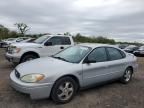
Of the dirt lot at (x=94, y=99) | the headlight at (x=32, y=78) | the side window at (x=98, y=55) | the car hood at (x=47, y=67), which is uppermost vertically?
the side window at (x=98, y=55)

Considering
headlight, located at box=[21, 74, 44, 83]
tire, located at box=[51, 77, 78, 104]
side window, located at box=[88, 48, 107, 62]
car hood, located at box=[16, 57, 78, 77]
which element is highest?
side window, located at box=[88, 48, 107, 62]

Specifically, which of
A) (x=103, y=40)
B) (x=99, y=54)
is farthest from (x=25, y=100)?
(x=103, y=40)

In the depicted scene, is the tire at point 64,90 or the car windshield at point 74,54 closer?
the tire at point 64,90

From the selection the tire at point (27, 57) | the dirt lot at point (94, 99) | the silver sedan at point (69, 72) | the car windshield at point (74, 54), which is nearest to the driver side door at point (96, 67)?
the silver sedan at point (69, 72)

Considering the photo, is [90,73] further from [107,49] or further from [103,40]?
[103,40]

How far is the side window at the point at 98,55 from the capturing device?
5.51 meters

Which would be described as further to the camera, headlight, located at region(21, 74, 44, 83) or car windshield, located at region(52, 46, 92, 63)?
car windshield, located at region(52, 46, 92, 63)

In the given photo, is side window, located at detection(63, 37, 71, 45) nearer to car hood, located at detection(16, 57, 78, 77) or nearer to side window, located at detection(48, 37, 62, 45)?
side window, located at detection(48, 37, 62, 45)

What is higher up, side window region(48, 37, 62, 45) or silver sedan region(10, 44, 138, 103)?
side window region(48, 37, 62, 45)

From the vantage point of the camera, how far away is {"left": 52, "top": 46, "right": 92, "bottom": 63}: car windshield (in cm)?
534

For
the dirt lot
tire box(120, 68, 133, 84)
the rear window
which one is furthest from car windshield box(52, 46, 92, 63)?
tire box(120, 68, 133, 84)

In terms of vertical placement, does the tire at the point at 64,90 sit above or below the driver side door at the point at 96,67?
below

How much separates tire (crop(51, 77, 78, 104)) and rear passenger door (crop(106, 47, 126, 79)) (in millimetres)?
1554

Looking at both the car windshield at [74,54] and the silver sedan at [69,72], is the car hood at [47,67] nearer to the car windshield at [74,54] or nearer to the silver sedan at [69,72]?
the silver sedan at [69,72]
